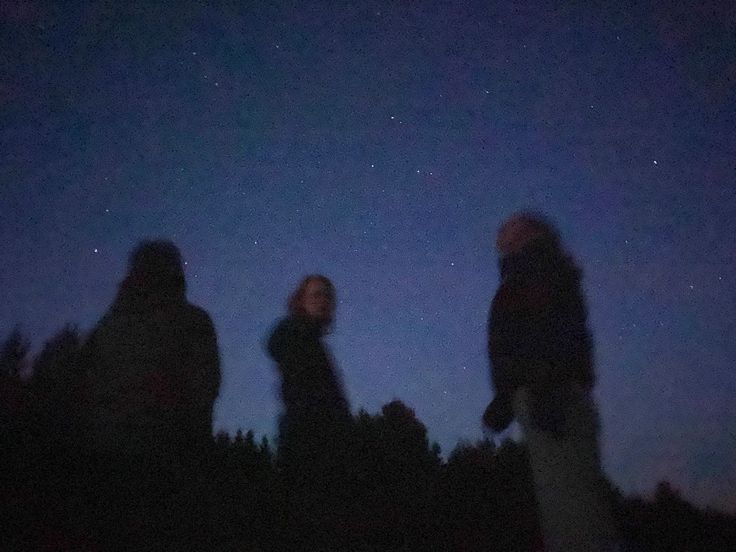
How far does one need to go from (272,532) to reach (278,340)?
1.13 m

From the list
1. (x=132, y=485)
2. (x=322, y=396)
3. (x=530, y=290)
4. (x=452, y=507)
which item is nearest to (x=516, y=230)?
(x=530, y=290)

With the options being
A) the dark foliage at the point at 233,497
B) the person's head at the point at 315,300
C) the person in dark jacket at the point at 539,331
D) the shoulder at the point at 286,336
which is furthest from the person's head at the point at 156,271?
the person in dark jacket at the point at 539,331

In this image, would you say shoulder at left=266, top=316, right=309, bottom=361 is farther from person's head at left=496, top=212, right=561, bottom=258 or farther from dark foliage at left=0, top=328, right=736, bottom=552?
person's head at left=496, top=212, right=561, bottom=258

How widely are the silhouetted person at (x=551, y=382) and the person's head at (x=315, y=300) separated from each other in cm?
122

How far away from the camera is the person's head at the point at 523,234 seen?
3.12 metres

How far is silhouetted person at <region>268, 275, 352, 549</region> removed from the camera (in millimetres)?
3504

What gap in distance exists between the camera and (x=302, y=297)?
3.98 metres

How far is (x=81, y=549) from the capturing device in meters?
2.54

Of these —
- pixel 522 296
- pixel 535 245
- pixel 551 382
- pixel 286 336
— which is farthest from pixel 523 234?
pixel 286 336

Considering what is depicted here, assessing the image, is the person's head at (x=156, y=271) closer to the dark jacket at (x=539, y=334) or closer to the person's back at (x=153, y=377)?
the person's back at (x=153, y=377)

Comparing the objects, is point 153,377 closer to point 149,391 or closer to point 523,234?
point 149,391

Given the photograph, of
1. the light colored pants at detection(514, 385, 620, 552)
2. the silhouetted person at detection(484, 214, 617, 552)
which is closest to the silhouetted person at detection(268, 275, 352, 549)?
the silhouetted person at detection(484, 214, 617, 552)

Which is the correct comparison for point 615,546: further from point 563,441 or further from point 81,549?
point 81,549

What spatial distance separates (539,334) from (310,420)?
1439 millimetres
